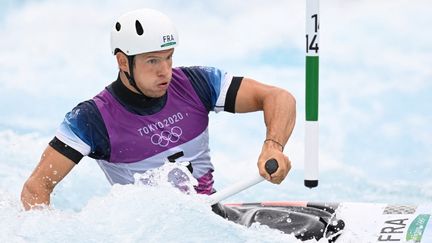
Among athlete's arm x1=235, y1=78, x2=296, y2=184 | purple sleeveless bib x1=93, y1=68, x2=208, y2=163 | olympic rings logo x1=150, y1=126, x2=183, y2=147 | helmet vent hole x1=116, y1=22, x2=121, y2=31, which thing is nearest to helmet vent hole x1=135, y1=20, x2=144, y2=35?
helmet vent hole x1=116, y1=22, x2=121, y2=31

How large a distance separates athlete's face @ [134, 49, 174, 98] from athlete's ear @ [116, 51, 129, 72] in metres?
0.07

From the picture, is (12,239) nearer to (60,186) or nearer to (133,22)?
(60,186)

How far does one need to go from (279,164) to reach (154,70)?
0.74m

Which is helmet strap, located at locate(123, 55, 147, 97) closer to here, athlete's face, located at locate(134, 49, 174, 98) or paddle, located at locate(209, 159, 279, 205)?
athlete's face, located at locate(134, 49, 174, 98)

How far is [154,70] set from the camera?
4.51m

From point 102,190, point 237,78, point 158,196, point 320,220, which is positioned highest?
point 237,78

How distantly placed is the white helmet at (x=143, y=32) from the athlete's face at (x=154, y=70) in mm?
32

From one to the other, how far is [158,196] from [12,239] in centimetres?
58

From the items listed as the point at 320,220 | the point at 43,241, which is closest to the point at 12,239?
the point at 43,241

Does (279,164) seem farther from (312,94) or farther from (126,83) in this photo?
(126,83)

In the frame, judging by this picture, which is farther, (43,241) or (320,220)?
(320,220)

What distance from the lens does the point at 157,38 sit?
14.7 feet

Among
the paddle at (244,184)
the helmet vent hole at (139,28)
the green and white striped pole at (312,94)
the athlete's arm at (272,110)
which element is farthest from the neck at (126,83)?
the green and white striped pole at (312,94)

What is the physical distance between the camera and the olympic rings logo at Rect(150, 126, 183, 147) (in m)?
4.65
